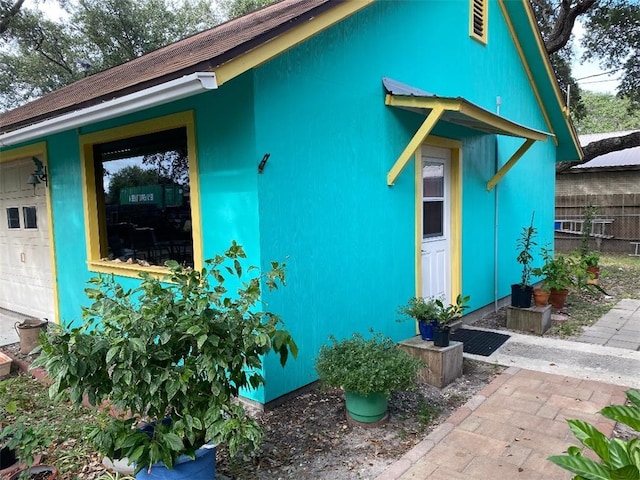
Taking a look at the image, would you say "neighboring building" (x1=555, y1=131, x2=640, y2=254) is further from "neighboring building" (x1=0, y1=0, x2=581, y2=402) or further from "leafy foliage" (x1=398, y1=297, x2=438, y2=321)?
"leafy foliage" (x1=398, y1=297, x2=438, y2=321)

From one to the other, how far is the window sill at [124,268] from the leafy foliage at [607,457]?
3448 mm

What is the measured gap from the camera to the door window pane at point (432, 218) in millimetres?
5551

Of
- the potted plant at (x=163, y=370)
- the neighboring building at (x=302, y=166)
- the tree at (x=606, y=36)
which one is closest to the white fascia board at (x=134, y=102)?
the neighboring building at (x=302, y=166)

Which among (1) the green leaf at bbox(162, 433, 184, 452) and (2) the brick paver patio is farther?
(2) the brick paver patio

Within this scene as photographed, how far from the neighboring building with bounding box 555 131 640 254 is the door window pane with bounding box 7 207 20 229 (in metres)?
14.7

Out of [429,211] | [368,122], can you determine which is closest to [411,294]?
[429,211]

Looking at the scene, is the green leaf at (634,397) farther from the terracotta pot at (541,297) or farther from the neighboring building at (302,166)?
the terracotta pot at (541,297)

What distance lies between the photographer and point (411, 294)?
516cm

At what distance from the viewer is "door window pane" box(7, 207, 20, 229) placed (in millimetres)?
6539

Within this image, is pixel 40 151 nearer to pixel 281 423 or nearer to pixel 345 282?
pixel 345 282

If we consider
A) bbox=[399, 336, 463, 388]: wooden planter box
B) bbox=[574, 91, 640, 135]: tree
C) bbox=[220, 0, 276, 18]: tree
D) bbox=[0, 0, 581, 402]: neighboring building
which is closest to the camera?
bbox=[0, 0, 581, 402]: neighboring building

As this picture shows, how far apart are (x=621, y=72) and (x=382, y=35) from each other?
12886mm

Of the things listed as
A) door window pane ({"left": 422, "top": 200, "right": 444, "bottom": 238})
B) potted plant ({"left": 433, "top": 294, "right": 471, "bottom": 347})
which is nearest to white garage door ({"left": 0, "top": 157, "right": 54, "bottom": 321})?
door window pane ({"left": 422, "top": 200, "right": 444, "bottom": 238})

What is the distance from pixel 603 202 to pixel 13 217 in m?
15.8
